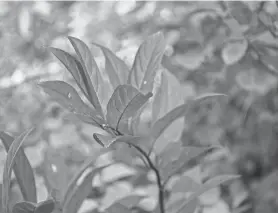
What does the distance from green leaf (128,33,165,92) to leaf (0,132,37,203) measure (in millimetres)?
197

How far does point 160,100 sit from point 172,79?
5 centimetres

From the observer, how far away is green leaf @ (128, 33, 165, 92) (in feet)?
1.95

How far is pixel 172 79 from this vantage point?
2.27 feet

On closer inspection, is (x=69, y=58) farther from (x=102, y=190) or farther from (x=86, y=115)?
(x=102, y=190)

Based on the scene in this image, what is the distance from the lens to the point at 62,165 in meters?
0.73

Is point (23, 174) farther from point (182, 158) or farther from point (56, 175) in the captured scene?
point (182, 158)

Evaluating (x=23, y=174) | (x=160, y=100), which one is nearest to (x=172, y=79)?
(x=160, y=100)

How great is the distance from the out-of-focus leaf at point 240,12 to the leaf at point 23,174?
0.54 metres

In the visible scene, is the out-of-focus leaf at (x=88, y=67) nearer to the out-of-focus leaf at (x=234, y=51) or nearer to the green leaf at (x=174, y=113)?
the green leaf at (x=174, y=113)

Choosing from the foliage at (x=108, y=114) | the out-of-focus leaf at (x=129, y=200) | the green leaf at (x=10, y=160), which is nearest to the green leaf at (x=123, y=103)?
the foliage at (x=108, y=114)

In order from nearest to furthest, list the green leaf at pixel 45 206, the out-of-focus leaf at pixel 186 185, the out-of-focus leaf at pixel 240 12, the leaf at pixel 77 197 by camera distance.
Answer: the green leaf at pixel 45 206
the leaf at pixel 77 197
the out-of-focus leaf at pixel 186 185
the out-of-focus leaf at pixel 240 12

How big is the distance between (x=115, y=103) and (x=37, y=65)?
2.71 feet

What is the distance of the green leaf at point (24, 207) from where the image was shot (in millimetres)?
521

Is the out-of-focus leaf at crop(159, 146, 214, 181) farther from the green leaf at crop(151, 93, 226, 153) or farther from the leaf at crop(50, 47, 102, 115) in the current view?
the leaf at crop(50, 47, 102, 115)
